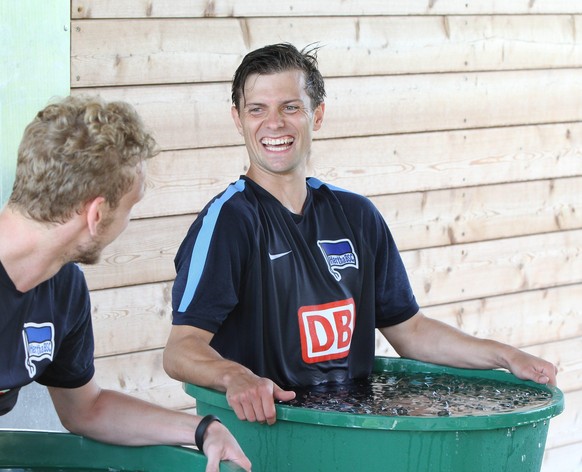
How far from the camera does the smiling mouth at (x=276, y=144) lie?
2.60 meters

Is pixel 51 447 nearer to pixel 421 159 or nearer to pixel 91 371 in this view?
pixel 91 371

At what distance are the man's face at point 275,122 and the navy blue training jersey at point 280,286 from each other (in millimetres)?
80

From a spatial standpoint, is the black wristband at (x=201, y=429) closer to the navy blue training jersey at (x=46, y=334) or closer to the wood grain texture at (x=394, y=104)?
the navy blue training jersey at (x=46, y=334)

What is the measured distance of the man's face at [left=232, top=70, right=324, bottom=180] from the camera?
2588mm

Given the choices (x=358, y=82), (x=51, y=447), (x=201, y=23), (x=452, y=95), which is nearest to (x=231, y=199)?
(x=51, y=447)

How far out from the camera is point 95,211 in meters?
1.90

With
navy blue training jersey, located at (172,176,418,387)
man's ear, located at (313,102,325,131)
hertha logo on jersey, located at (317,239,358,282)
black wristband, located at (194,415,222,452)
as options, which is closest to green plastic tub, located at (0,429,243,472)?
black wristband, located at (194,415,222,452)

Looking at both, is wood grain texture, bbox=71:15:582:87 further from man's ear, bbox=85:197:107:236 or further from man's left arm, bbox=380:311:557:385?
man's ear, bbox=85:197:107:236

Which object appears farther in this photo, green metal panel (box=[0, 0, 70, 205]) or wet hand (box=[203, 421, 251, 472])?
green metal panel (box=[0, 0, 70, 205])

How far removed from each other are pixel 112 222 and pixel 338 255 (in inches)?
30.5

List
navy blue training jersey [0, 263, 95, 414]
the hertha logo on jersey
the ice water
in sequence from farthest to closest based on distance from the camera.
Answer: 1. the hertha logo on jersey
2. the ice water
3. navy blue training jersey [0, 263, 95, 414]

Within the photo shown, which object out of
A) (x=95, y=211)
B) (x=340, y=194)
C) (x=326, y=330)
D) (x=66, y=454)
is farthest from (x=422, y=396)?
(x=95, y=211)

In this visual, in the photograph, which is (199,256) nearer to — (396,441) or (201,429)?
(201,429)

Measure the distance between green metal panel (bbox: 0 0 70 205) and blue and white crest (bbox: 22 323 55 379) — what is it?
84cm
